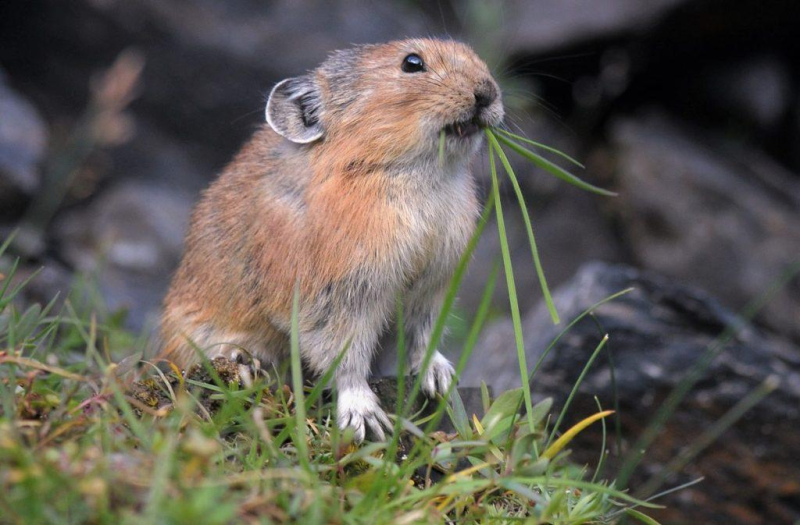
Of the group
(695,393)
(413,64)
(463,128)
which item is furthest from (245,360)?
(695,393)

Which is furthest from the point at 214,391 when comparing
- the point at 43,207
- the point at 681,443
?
→ the point at 43,207

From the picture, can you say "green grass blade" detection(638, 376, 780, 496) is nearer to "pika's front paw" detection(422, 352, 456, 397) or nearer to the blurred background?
"pika's front paw" detection(422, 352, 456, 397)

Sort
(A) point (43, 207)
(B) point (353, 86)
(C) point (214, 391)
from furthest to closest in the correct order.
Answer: (A) point (43, 207), (B) point (353, 86), (C) point (214, 391)

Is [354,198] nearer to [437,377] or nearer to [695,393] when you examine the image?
[437,377]

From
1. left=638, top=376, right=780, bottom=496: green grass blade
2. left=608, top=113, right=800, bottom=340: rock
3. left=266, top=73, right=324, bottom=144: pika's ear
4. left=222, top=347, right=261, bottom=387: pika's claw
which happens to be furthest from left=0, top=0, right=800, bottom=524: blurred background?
left=266, top=73, right=324, bottom=144: pika's ear

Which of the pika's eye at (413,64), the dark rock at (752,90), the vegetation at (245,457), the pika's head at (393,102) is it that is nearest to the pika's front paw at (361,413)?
the vegetation at (245,457)

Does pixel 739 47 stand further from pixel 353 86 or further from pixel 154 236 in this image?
pixel 353 86
